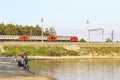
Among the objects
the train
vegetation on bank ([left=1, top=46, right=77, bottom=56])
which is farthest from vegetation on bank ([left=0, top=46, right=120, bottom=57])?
the train

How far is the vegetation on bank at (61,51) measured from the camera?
11875 centimetres

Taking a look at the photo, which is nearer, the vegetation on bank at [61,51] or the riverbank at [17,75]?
the riverbank at [17,75]

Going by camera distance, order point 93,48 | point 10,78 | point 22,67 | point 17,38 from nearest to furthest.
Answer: point 10,78
point 22,67
point 93,48
point 17,38

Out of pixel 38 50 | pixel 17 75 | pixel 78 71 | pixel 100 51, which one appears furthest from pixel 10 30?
pixel 17 75

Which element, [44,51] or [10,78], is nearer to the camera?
[10,78]

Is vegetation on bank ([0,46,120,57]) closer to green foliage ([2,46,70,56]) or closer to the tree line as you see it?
green foliage ([2,46,70,56])

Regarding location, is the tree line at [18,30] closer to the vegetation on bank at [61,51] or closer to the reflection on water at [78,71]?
the vegetation on bank at [61,51]

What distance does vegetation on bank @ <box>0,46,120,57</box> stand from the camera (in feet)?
390

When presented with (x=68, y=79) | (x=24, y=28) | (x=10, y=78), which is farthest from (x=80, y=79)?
(x=24, y=28)

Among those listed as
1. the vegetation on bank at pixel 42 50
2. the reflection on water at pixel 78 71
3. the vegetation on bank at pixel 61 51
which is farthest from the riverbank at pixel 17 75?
the vegetation on bank at pixel 42 50

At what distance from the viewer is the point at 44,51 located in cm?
11969

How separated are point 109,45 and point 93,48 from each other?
8.32 m

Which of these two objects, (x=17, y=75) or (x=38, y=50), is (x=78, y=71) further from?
(x=38, y=50)

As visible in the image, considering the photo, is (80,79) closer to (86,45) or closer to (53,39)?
(86,45)
